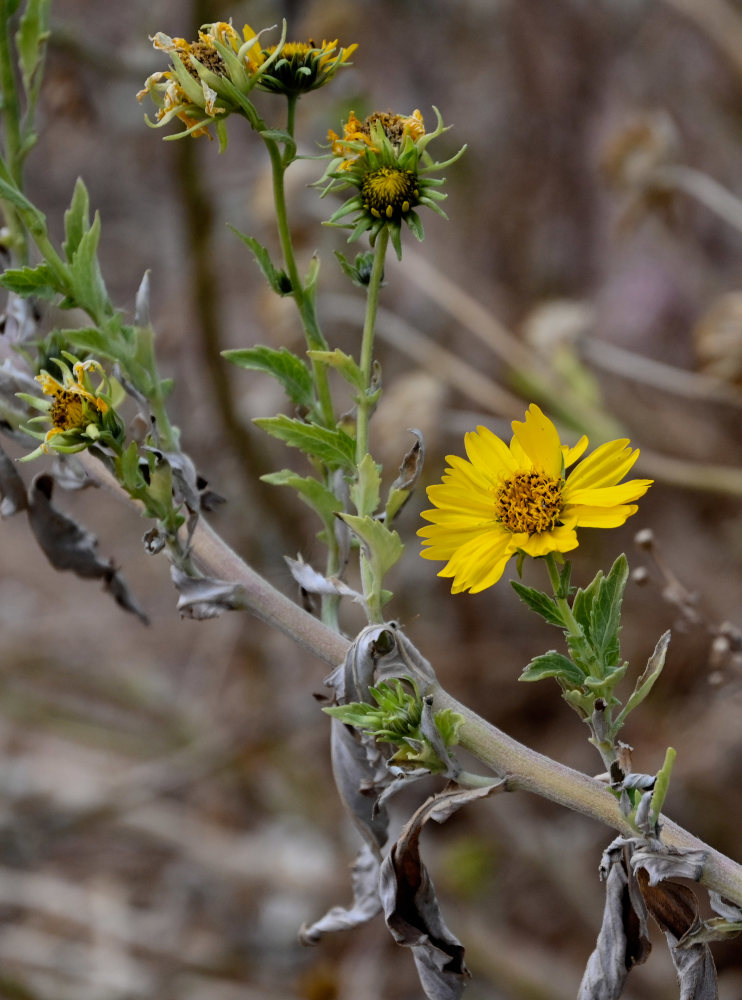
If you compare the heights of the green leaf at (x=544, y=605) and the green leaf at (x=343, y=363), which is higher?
the green leaf at (x=343, y=363)

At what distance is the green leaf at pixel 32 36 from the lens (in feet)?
3.46

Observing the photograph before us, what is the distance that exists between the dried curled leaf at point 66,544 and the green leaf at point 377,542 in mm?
314

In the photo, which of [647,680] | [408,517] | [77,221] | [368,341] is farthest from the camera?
[408,517]

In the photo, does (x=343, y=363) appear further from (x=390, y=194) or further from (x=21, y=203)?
(x=21, y=203)

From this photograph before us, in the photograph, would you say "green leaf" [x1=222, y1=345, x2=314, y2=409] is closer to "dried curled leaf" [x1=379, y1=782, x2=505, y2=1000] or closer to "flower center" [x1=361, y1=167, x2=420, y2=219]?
"flower center" [x1=361, y1=167, x2=420, y2=219]

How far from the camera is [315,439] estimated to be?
838 millimetres

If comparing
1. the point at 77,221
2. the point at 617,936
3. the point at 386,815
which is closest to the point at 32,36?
the point at 77,221

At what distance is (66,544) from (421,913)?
524 millimetres

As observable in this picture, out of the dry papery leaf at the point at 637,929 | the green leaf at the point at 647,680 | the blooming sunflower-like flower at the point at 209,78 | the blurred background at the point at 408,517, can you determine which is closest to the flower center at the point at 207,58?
the blooming sunflower-like flower at the point at 209,78

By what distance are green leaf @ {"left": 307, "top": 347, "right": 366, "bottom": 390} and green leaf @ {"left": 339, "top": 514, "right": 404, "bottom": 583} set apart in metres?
0.13

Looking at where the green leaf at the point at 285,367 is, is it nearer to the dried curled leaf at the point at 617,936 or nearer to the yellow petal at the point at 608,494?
the yellow petal at the point at 608,494

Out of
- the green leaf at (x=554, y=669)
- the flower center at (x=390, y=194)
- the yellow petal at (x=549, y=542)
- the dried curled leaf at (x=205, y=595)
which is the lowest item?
the dried curled leaf at (x=205, y=595)

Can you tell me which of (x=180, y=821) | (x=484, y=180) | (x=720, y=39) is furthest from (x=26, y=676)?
(x=720, y=39)

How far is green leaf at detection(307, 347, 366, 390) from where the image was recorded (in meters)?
0.80
